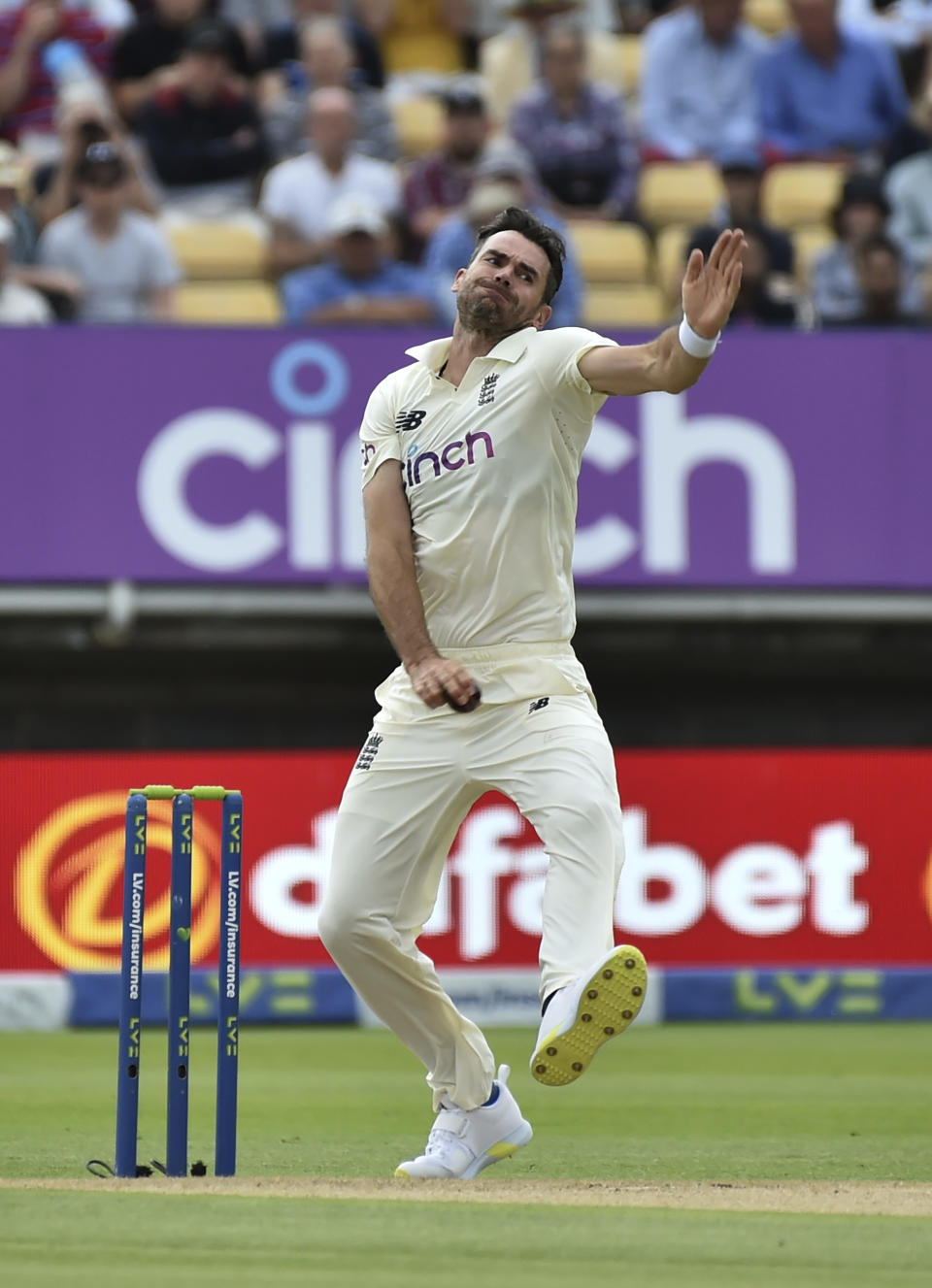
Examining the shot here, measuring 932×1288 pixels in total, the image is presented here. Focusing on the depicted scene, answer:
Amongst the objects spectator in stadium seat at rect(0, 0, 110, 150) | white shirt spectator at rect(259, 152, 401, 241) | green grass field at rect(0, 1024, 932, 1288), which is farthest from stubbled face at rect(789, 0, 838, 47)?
green grass field at rect(0, 1024, 932, 1288)

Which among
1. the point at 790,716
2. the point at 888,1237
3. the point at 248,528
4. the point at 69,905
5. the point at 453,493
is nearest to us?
the point at 888,1237

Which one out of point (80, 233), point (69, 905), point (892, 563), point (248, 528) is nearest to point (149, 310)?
point (80, 233)

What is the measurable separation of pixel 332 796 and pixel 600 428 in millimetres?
2345

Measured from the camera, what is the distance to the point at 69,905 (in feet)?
35.2

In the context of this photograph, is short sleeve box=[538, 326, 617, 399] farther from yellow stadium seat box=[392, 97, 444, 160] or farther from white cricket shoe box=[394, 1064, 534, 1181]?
yellow stadium seat box=[392, 97, 444, 160]

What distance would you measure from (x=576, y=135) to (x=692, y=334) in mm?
8356

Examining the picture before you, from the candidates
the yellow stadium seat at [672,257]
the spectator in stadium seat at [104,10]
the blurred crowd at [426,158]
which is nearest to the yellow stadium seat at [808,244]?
the blurred crowd at [426,158]

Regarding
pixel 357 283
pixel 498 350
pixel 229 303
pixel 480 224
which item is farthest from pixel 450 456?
pixel 229 303

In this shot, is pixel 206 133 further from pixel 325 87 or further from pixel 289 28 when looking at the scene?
pixel 289 28

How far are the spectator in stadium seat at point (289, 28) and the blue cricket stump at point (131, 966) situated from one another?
367 inches

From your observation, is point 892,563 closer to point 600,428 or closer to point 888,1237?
point 600,428

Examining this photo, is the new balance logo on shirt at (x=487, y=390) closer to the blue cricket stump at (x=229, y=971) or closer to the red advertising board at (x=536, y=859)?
the blue cricket stump at (x=229, y=971)

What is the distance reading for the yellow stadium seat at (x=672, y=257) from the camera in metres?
12.5

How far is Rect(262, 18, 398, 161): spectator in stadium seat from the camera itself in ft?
43.0
